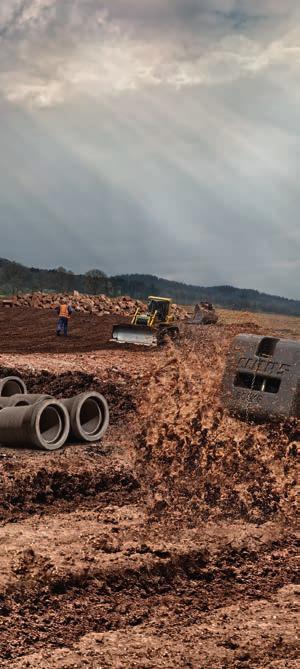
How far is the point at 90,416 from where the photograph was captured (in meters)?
12.3

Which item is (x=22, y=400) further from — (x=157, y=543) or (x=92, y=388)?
(x=157, y=543)

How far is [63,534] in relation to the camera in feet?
24.8

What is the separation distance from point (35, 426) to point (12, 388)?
3.30 meters

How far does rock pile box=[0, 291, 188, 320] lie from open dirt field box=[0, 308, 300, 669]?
33068mm

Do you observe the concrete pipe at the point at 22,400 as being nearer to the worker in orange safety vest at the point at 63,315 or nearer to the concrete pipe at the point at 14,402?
the concrete pipe at the point at 14,402

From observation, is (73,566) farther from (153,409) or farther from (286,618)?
(153,409)

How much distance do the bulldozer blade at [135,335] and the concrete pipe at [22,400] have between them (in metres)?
14.7

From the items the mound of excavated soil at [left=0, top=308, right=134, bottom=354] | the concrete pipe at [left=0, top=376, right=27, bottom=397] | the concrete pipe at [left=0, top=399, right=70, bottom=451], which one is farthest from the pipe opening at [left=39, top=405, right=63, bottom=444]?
the mound of excavated soil at [left=0, top=308, right=134, bottom=354]

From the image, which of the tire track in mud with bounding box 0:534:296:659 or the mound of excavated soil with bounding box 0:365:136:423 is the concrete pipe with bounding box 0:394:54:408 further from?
the tire track in mud with bounding box 0:534:296:659

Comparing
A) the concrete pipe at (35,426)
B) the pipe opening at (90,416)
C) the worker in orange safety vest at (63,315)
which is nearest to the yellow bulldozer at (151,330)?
the worker in orange safety vest at (63,315)

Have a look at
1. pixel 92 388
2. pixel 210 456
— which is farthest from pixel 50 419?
pixel 92 388

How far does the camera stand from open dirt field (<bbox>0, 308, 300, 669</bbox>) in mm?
5227

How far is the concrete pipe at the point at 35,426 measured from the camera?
1079cm

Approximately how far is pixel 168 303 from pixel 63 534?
22562mm
